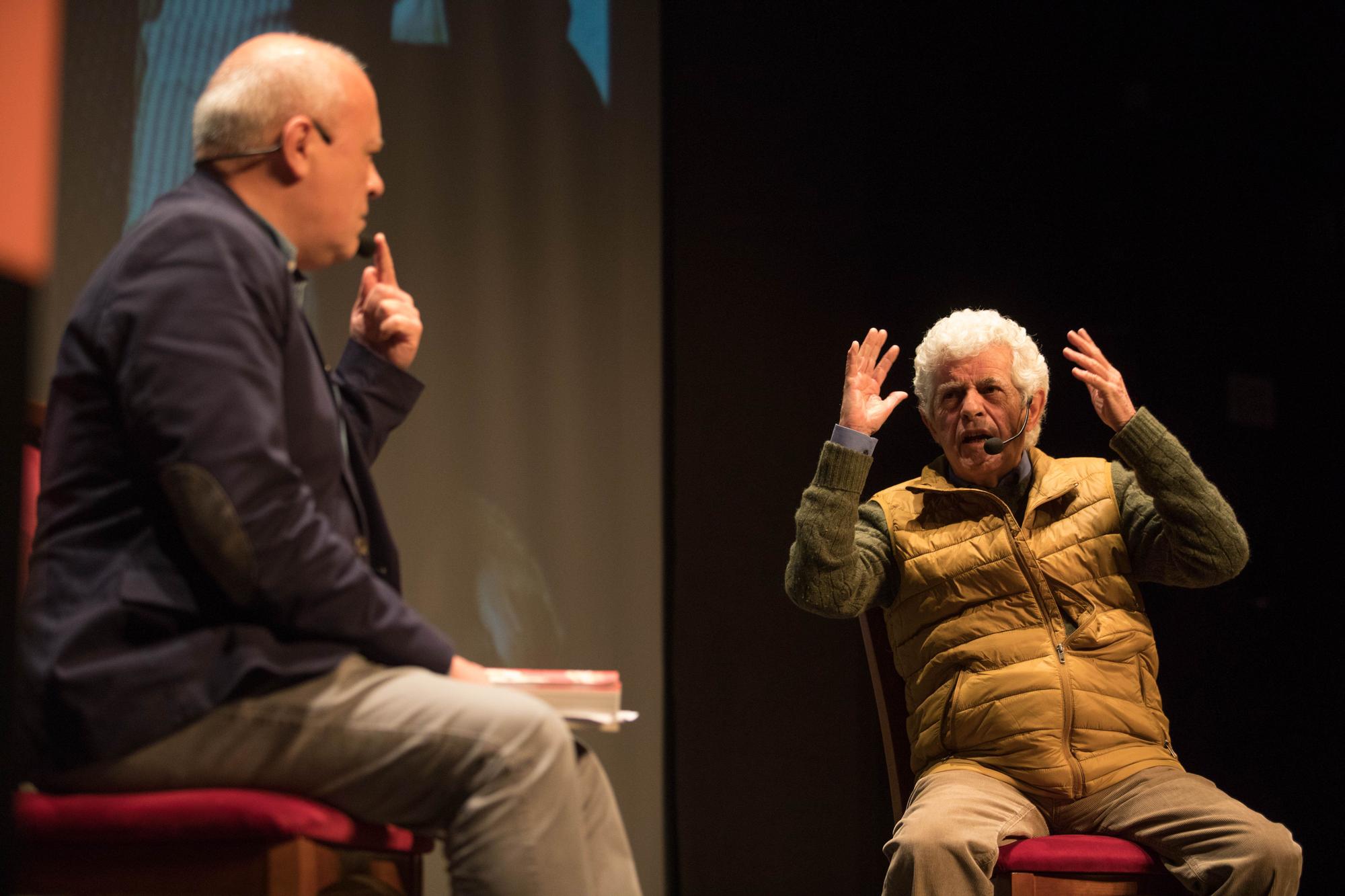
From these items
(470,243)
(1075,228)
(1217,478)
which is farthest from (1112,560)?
(470,243)

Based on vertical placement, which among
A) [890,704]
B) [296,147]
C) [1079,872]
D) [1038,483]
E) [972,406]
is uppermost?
[296,147]

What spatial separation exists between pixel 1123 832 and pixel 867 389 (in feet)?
2.87

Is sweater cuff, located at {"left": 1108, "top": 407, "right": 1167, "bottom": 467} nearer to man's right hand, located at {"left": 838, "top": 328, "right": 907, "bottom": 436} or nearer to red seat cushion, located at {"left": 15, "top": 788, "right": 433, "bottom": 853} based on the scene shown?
man's right hand, located at {"left": 838, "top": 328, "right": 907, "bottom": 436}

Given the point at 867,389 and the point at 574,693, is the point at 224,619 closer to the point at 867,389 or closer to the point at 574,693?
the point at 574,693

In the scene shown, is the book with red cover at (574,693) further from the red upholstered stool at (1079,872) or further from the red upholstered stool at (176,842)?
the red upholstered stool at (1079,872)

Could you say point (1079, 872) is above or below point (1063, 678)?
below

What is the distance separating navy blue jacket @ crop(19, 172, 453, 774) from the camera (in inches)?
46.6

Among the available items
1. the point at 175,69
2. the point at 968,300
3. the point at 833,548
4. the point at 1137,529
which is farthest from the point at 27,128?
the point at 968,300

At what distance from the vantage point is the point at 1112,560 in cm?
216

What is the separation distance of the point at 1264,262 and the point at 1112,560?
144cm

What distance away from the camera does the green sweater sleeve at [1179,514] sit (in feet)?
6.78

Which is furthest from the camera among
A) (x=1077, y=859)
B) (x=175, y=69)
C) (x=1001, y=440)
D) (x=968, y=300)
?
(x=968, y=300)

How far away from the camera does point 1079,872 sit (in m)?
1.86

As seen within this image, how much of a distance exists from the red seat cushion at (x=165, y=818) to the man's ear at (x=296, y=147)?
70 centimetres
